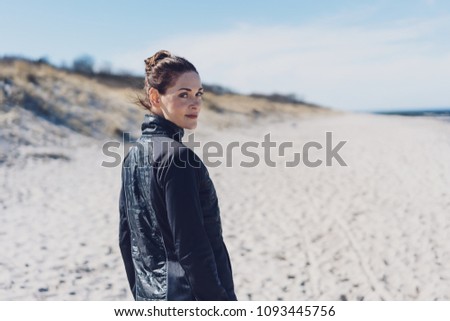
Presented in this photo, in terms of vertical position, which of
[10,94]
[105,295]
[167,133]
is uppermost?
[10,94]

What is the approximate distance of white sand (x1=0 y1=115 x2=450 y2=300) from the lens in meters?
5.53

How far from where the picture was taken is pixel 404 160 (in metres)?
12.7

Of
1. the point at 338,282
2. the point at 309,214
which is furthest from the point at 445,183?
the point at 338,282

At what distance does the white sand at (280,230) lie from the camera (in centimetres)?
553

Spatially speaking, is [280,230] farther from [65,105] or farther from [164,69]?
[65,105]

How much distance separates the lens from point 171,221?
1645mm

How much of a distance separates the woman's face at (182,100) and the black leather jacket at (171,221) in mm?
40

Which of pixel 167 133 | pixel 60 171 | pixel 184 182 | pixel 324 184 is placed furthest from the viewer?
pixel 60 171

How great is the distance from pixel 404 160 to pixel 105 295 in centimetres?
992

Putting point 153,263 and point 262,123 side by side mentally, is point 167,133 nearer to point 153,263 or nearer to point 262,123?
point 153,263

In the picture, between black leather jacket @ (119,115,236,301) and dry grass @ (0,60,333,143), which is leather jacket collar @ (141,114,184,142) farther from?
dry grass @ (0,60,333,143)

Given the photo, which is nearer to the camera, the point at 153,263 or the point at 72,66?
the point at 153,263

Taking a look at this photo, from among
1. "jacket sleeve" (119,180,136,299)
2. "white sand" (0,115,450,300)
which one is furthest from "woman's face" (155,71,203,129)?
"white sand" (0,115,450,300)

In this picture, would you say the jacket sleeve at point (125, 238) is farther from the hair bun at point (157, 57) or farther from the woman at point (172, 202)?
the hair bun at point (157, 57)
